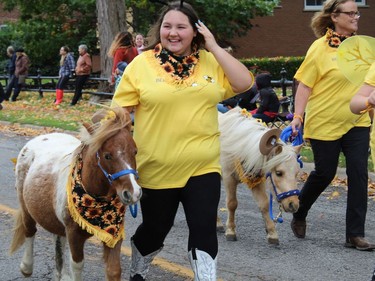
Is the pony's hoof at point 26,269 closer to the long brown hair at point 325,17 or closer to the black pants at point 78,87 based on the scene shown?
the long brown hair at point 325,17

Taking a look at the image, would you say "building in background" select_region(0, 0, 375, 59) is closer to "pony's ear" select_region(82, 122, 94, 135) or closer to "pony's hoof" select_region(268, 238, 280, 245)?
"pony's hoof" select_region(268, 238, 280, 245)

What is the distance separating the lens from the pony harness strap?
439 centimetres

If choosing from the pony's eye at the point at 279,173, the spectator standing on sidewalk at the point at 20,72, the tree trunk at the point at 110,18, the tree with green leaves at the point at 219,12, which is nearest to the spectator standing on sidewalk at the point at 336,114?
the pony's eye at the point at 279,173

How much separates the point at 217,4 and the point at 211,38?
19.7 m

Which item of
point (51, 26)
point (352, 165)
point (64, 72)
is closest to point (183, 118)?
point (352, 165)

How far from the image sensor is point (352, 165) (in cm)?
629

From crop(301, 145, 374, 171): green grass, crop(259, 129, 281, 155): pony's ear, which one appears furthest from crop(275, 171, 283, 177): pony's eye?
crop(301, 145, 374, 171): green grass

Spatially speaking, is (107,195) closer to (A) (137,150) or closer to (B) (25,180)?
(A) (137,150)

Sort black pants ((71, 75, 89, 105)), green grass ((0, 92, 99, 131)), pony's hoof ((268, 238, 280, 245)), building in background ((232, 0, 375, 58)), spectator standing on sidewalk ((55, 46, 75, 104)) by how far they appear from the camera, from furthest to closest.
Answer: building in background ((232, 0, 375, 58))
spectator standing on sidewalk ((55, 46, 75, 104))
black pants ((71, 75, 89, 105))
green grass ((0, 92, 99, 131))
pony's hoof ((268, 238, 280, 245))

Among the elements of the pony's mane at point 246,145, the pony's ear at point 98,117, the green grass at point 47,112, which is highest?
the pony's ear at point 98,117

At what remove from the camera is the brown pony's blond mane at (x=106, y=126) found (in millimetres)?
4195

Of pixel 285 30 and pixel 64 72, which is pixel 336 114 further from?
pixel 285 30

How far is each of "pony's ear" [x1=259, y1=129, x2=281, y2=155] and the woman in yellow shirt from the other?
1550 millimetres

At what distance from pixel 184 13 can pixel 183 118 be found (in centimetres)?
64
